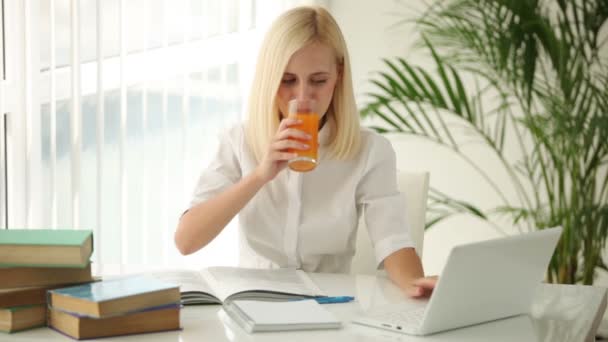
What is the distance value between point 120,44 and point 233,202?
1.46 metres

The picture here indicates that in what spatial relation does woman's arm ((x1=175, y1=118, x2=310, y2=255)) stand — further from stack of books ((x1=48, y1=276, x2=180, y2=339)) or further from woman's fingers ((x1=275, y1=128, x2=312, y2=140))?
stack of books ((x1=48, y1=276, x2=180, y2=339))

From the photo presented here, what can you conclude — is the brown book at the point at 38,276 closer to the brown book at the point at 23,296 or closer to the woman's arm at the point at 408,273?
the brown book at the point at 23,296

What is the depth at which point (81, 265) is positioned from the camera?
55.2 inches

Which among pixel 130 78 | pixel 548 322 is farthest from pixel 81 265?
pixel 130 78

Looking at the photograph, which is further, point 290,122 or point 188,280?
point 290,122

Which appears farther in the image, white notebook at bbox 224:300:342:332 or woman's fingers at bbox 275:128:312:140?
woman's fingers at bbox 275:128:312:140

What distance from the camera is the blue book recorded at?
4.37 ft

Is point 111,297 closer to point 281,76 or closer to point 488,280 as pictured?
point 488,280

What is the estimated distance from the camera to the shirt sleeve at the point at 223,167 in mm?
2105

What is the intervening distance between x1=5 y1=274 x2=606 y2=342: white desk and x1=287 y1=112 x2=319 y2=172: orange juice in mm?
263

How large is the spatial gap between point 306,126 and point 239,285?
368 mm

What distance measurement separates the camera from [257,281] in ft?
5.71

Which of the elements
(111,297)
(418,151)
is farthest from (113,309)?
(418,151)

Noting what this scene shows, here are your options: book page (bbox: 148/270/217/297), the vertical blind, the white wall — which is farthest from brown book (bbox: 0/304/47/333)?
the white wall
